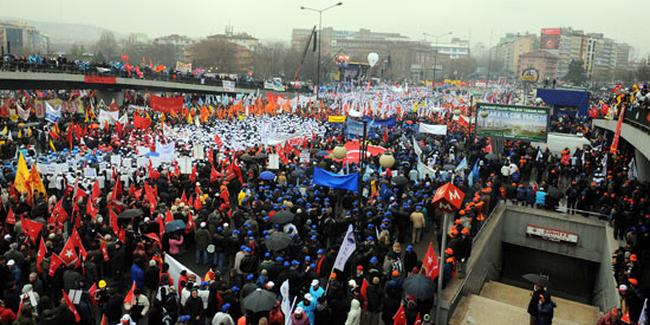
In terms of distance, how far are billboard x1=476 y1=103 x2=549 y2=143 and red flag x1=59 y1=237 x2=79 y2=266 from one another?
15.4 meters

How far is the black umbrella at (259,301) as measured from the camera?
28.1 feet

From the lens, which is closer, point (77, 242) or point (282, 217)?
point (77, 242)

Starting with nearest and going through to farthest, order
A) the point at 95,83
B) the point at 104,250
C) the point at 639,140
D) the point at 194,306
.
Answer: the point at 194,306
the point at 104,250
the point at 639,140
the point at 95,83

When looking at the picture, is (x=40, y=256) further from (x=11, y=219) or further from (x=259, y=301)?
(x=259, y=301)

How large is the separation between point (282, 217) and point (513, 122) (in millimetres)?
11693

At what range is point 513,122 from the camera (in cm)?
2073

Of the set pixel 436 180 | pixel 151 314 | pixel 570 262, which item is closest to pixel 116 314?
pixel 151 314

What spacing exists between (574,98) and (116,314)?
39212mm

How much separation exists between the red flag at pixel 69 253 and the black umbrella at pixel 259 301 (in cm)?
395

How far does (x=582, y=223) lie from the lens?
16953mm

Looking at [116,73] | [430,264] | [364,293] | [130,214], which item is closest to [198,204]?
[130,214]

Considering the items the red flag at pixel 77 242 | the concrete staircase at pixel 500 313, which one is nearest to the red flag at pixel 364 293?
the concrete staircase at pixel 500 313

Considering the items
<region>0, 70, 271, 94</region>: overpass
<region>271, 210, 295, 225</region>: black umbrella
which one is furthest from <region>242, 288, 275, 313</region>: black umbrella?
<region>0, 70, 271, 94</region>: overpass

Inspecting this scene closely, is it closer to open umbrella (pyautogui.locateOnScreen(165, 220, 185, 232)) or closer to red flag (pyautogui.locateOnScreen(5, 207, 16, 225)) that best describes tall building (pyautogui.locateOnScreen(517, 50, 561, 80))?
open umbrella (pyautogui.locateOnScreen(165, 220, 185, 232))
